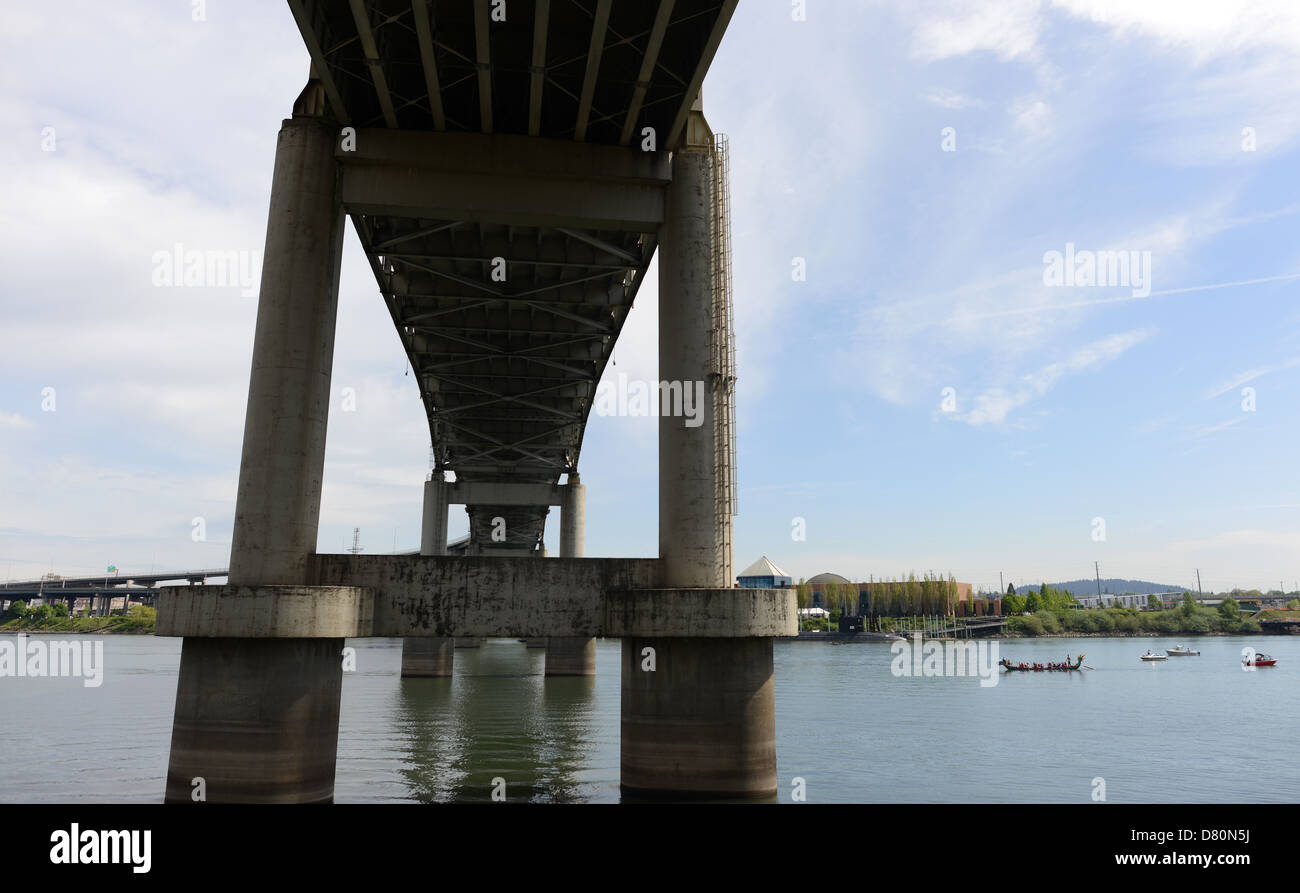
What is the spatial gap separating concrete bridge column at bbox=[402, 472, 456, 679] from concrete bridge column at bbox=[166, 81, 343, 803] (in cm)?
3642

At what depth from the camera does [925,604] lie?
151m

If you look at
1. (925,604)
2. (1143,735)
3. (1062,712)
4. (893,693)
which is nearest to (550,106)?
(1143,735)

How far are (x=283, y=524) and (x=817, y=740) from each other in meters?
22.1

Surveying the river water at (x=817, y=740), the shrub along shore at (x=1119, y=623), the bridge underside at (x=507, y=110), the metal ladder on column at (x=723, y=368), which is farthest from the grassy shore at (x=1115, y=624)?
the metal ladder on column at (x=723, y=368)

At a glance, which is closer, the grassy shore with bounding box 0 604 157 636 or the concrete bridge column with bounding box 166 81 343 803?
the concrete bridge column with bounding box 166 81 343 803

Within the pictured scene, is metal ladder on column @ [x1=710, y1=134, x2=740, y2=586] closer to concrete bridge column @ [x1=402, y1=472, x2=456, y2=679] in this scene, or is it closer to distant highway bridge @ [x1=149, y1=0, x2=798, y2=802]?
distant highway bridge @ [x1=149, y1=0, x2=798, y2=802]

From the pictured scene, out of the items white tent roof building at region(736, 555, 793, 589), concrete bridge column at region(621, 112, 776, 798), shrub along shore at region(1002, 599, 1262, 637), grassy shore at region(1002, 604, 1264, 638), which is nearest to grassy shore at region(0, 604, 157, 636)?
white tent roof building at region(736, 555, 793, 589)

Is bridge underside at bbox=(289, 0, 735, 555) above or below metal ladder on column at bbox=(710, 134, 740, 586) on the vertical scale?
above

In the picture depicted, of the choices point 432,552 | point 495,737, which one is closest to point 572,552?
point 432,552

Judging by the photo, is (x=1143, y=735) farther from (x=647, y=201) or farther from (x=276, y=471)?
(x=276, y=471)

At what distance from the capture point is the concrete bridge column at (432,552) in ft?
179

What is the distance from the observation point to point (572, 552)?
5684 cm

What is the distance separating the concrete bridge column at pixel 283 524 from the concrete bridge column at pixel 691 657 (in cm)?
648

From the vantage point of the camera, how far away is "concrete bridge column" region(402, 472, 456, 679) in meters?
54.6
